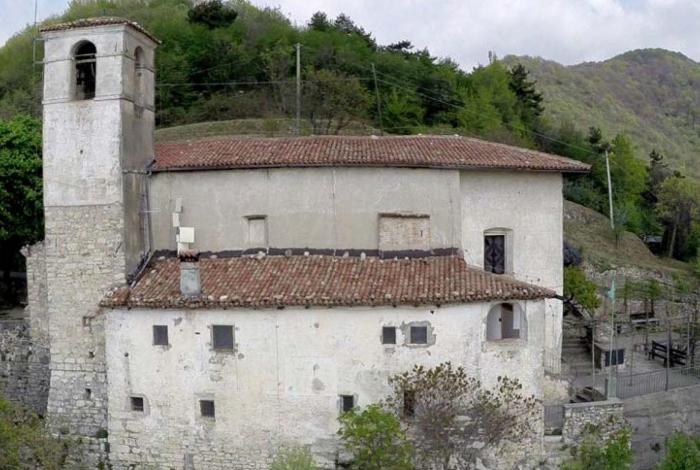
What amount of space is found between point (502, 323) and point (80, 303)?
11.4 metres

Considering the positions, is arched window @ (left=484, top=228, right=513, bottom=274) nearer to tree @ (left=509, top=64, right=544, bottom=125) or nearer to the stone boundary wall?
the stone boundary wall

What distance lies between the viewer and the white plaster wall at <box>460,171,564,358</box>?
1958 cm

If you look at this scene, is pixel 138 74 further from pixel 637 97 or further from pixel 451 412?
pixel 637 97

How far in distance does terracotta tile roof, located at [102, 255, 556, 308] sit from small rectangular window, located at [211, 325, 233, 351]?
75cm

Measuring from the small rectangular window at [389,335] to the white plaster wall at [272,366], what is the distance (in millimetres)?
123

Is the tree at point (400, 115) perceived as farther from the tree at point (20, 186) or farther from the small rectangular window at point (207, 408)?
the small rectangular window at point (207, 408)

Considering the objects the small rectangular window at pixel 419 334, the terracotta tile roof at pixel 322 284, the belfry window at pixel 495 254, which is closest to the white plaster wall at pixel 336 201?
the terracotta tile roof at pixel 322 284

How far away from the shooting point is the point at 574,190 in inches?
1965

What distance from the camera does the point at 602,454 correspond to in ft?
56.9

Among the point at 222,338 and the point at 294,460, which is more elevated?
the point at 222,338

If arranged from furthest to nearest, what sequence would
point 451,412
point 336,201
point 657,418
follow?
point 657,418, point 336,201, point 451,412

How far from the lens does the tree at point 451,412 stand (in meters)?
16.2

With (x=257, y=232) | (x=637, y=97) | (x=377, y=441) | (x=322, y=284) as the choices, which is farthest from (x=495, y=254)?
(x=637, y=97)

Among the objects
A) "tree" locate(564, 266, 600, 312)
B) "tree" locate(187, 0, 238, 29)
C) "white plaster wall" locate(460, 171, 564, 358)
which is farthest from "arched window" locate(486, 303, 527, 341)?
"tree" locate(187, 0, 238, 29)
